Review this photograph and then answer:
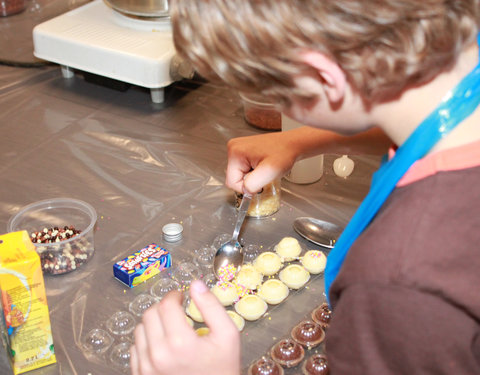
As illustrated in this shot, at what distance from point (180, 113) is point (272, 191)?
40cm

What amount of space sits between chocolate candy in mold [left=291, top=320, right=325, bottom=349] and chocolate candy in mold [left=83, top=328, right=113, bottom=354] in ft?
0.81

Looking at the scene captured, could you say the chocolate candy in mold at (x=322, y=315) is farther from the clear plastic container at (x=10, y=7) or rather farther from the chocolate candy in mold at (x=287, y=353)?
the clear plastic container at (x=10, y=7)

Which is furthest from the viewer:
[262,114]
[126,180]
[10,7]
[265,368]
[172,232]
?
[10,7]

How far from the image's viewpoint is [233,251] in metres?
0.94

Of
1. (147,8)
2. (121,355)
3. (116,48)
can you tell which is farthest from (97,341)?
(147,8)

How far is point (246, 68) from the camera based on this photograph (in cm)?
55

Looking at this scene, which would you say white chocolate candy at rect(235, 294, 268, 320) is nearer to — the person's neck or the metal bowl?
the person's neck

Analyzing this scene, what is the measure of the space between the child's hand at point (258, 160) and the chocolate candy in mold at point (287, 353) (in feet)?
0.76

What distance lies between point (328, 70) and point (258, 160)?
41 centimetres

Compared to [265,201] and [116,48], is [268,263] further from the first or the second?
[116,48]

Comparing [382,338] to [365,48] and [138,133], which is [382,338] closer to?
[365,48]

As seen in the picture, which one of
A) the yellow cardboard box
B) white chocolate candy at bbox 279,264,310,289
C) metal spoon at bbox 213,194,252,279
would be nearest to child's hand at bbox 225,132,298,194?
metal spoon at bbox 213,194,252,279

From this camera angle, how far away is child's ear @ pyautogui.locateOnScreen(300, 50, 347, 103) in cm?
52

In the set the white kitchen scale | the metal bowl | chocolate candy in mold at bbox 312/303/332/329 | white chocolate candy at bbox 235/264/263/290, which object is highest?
the metal bowl
